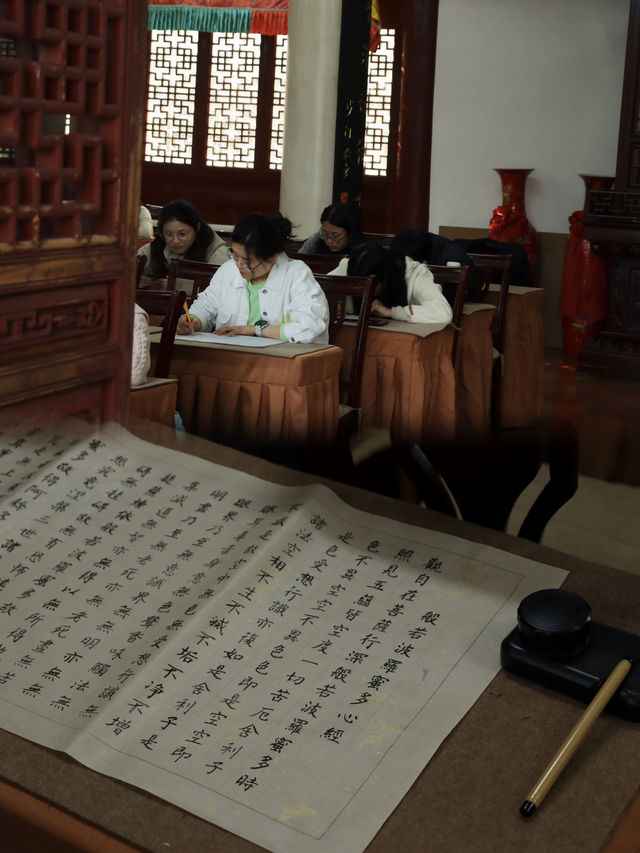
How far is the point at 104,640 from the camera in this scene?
2.52 ft

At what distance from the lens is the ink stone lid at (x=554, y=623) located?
72 centimetres

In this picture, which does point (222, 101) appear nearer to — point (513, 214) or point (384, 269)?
point (513, 214)

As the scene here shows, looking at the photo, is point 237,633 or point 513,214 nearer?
point 237,633

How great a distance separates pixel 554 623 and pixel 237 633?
236 millimetres

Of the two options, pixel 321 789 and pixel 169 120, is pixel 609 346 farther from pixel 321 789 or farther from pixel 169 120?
pixel 321 789

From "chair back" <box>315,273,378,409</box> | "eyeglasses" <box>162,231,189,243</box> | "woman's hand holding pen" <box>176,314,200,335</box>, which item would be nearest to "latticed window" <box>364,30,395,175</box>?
"eyeglasses" <box>162,231,189,243</box>

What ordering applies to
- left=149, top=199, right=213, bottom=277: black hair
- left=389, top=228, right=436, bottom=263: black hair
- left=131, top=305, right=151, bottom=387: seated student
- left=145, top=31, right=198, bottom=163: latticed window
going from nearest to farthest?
left=131, top=305, right=151, bottom=387: seated student < left=149, top=199, right=213, bottom=277: black hair < left=389, top=228, right=436, bottom=263: black hair < left=145, top=31, right=198, bottom=163: latticed window

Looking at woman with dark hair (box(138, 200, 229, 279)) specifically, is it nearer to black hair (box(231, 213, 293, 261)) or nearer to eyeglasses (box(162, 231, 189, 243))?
eyeglasses (box(162, 231, 189, 243))

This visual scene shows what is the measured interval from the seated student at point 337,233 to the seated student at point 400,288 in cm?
68

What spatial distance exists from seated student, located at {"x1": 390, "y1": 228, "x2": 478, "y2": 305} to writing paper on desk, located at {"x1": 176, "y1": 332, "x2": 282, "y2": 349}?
164 centimetres

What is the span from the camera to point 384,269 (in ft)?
12.7

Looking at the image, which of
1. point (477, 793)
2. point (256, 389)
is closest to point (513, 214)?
point (256, 389)

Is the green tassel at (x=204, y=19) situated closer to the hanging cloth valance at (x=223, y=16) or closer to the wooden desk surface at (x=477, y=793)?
the hanging cloth valance at (x=223, y=16)

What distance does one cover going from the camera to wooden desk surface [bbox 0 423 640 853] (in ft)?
1.94
